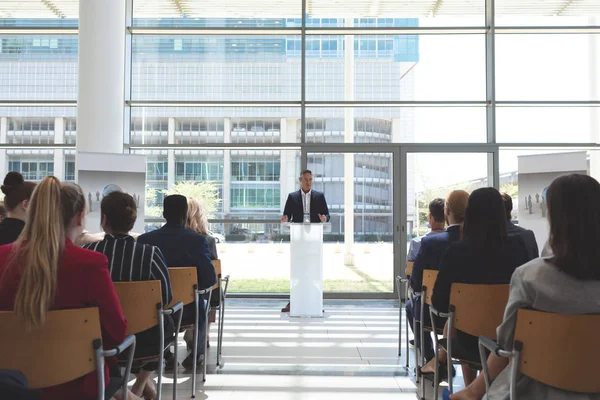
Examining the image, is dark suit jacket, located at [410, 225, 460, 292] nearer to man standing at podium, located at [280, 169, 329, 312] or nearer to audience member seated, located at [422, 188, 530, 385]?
audience member seated, located at [422, 188, 530, 385]

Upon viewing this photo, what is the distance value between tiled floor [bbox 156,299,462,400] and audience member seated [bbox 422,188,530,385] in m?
1.13

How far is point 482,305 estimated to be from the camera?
8.04ft

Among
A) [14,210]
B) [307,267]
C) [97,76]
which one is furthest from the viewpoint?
[97,76]

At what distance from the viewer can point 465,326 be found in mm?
2502

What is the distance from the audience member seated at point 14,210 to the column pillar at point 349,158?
5.06m

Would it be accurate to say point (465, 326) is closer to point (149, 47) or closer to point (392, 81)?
point (392, 81)

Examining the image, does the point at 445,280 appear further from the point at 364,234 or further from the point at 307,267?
the point at 364,234

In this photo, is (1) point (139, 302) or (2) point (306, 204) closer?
(1) point (139, 302)

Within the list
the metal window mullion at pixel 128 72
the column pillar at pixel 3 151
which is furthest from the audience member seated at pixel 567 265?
the column pillar at pixel 3 151

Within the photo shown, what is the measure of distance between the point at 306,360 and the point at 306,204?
279 cm

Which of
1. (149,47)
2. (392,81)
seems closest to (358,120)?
(392,81)

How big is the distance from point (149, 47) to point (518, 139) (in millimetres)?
5806

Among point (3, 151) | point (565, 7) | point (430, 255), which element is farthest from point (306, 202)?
point (565, 7)

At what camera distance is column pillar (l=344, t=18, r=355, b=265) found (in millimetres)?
7480
